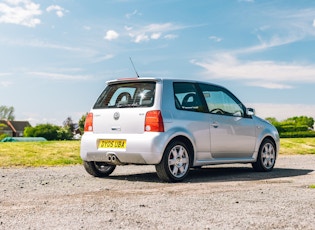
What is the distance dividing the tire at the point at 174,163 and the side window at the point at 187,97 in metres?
Answer: 0.71

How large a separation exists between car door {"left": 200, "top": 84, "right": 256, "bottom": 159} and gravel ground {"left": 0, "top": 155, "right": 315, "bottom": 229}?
57 cm

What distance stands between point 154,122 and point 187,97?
42.3 inches

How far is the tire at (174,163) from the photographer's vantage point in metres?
8.11

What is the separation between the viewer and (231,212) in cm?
533

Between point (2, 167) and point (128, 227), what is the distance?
7830mm

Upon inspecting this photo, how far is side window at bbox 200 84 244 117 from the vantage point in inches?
364

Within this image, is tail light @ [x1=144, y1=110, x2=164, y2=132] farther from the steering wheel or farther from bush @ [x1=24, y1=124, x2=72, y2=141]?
bush @ [x1=24, y1=124, x2=72, y2=141]

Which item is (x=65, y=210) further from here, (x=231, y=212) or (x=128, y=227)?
(x=231, y=212)

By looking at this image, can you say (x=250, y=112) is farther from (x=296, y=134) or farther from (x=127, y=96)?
(x=296, y=134)

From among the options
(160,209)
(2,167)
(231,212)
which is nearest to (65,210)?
(160,209)

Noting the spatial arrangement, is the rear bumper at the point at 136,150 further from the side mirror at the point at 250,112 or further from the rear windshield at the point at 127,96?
the side mirror at the point at 250,112

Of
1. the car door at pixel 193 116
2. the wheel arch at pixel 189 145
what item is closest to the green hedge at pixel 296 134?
the car door at pixel 193 116

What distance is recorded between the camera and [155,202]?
6.04 meters

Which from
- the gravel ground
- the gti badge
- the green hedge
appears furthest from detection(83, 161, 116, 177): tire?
the green hedge
